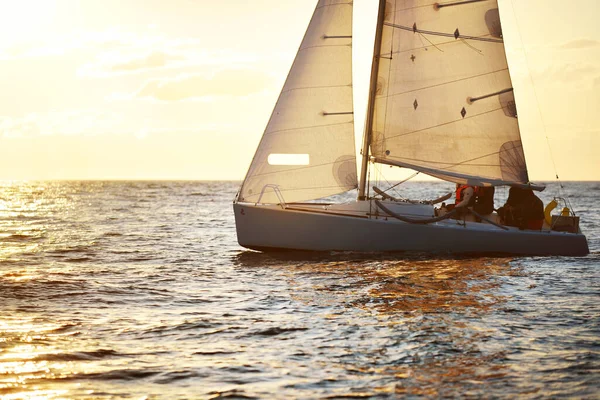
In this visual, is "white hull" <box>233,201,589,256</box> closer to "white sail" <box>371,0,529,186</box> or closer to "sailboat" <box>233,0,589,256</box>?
"sailboat" <box>233,0,589,256</box>

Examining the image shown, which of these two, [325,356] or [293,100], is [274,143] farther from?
[325,356]

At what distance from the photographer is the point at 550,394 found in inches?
395

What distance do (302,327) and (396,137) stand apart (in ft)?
35.6

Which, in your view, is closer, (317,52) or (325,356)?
(325,356)

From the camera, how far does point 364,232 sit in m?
22.9

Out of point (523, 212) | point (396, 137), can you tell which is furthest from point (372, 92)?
point (523, 212)

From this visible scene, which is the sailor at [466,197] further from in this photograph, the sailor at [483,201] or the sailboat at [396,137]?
the sailboat at [396,137]

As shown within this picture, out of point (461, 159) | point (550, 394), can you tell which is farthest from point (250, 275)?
point (550, 394)

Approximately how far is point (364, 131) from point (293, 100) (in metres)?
2.38

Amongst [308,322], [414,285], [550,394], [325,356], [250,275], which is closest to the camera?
[550,394]

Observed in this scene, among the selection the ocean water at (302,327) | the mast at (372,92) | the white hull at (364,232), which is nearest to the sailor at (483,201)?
the white hull at (364,232)

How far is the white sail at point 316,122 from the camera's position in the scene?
2280 cm

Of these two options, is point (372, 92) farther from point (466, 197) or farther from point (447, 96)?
point (466, 197)

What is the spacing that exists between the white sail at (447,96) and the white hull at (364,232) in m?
1.55
